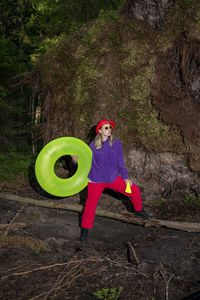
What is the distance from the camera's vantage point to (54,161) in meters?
3.74

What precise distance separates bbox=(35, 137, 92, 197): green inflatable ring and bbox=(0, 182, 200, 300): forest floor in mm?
845

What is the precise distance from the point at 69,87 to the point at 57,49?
112cm

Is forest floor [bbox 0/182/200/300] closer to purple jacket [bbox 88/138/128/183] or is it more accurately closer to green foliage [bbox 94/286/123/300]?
green foliage [bbox 94/286/123/300]

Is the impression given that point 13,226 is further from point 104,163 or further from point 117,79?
point 117,79

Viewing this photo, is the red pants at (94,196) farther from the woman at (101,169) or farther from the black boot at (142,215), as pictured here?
the black boot at (142,215)

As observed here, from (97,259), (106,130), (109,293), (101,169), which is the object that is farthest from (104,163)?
(109,293)

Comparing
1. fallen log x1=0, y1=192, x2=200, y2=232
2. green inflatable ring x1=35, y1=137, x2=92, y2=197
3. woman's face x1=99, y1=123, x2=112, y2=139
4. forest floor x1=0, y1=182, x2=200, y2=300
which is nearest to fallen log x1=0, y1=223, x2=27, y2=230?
forest floor x1=0, y1=182, x2=200, y2=300

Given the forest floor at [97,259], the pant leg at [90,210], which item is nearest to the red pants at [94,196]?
the pant leg at [90,210]

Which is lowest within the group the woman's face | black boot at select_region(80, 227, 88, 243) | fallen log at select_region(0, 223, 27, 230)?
fallen log at select_region(0, 223, 27, 230)

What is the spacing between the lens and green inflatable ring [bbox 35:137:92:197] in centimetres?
367

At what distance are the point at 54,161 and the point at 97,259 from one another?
1.53 metres

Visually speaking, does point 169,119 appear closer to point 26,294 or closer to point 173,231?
point 173,231

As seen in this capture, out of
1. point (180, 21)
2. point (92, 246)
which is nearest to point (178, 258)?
point (92, 246)

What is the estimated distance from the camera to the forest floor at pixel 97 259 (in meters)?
2.66
